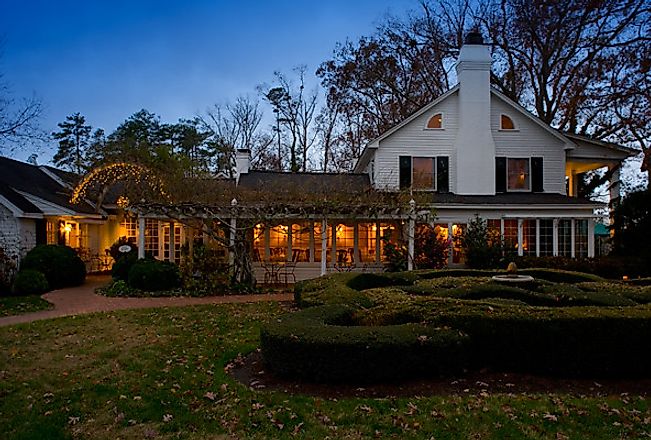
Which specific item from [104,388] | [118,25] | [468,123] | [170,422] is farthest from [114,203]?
[170,422]

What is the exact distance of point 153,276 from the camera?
13.9 m

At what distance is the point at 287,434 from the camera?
427cm

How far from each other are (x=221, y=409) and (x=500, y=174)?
52.5 ft

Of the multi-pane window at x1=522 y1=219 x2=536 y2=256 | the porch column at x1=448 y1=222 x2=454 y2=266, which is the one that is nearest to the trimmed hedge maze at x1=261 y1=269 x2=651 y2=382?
the porch column at x1=448 y1=222 x2=454 y2=266

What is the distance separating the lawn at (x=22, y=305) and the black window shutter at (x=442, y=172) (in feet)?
43.4

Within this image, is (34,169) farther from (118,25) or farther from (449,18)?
(449,18)

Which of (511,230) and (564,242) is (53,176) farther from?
(564,242)

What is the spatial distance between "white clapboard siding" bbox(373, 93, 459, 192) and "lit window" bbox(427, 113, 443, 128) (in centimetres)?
11

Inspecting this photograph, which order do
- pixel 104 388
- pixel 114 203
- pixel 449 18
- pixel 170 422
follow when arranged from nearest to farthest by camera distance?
1. pixel 170 422
2. pixel 104 388
3. pixel 114 203
4. pixel 449 18

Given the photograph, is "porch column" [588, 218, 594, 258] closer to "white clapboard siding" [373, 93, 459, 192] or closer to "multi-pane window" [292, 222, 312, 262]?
"white clapboard siding" [373, 93, 459, 192]

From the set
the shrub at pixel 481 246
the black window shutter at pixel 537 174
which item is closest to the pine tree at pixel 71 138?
the shrub at pixel 481 246

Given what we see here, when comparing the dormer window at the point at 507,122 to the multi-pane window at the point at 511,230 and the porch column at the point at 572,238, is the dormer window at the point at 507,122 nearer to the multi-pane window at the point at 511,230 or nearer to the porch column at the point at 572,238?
the multi-pane window at the point at 511,230

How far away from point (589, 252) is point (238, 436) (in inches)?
647

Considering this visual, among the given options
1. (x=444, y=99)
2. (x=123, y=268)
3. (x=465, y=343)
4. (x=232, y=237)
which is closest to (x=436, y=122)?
(x=444, y=99)
